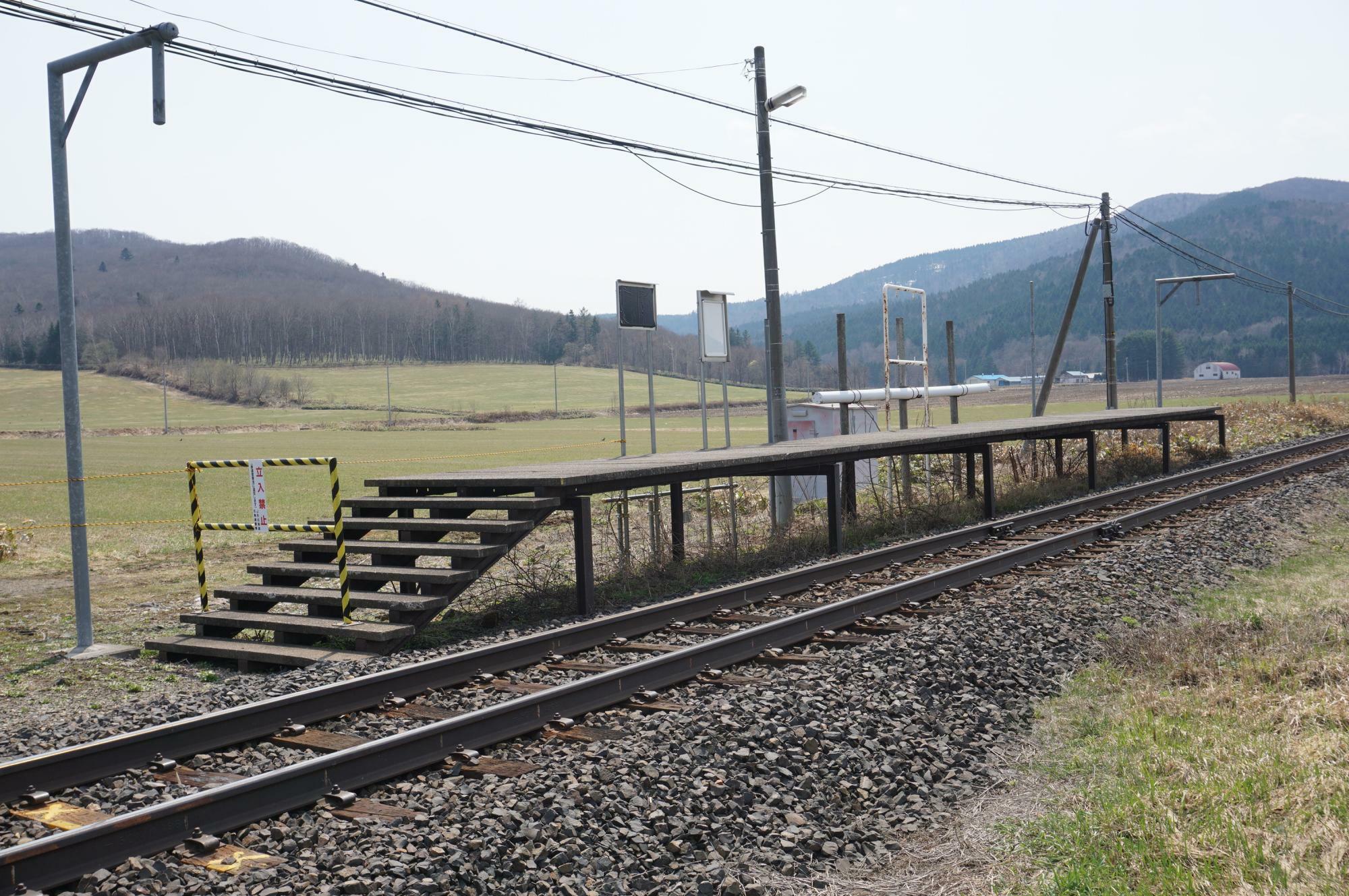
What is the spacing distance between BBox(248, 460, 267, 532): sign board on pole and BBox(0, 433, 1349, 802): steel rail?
3286 millimetres

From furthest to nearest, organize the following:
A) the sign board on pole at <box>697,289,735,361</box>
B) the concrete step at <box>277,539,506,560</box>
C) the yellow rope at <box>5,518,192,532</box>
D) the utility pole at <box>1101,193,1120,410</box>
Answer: the utility pole at <box>1101,193,1120,410</box> < the yellow rope at <box>5,518,192,532</box> < the sign board on pole at <box>697,289,735,361</box> < the concrete step at <box>277,539,506,560</box>

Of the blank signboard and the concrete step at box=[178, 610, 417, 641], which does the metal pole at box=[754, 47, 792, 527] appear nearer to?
the blank signboard

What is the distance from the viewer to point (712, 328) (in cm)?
1648

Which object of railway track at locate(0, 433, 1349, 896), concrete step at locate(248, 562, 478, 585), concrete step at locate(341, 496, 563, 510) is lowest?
Answer: railway track at locate(0, 433, 1349, 896)

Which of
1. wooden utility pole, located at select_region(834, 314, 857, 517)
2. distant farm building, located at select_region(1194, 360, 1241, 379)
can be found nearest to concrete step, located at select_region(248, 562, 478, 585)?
wooden utility pole, located at select_region(834, 314, 857, 517)

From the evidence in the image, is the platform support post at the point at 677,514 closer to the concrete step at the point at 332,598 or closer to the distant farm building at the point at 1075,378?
the concrete step at the point at 332,598

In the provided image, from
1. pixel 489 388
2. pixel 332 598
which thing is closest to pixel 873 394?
pixel 332 598

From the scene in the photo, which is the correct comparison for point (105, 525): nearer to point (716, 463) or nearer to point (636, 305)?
point (636, 305)

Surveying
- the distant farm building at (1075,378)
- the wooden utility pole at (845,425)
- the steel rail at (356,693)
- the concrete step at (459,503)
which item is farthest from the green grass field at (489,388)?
the steel rail at (356,693)

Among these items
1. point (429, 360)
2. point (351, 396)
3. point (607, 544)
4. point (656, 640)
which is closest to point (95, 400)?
point (351, 396)

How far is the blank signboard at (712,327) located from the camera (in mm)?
16297

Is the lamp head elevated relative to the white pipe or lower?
Answer: elevated

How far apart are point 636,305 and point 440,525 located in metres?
5.86

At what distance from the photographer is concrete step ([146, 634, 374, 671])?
8523 millimetres
